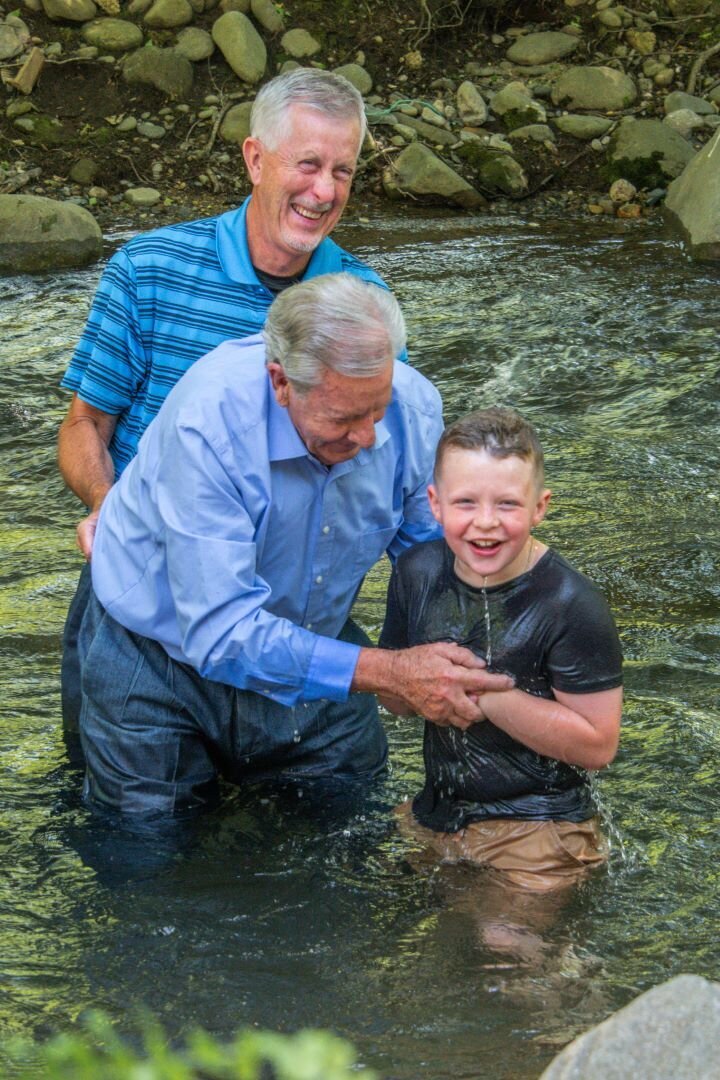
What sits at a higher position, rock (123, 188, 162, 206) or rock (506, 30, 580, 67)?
rock (506, 30, 580, 67)

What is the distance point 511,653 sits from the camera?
3.35 m

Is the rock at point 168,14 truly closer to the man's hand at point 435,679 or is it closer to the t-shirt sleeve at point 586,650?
the man's hand at point 435,679

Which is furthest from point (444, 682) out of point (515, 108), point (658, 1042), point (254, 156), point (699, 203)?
point (515, 108)

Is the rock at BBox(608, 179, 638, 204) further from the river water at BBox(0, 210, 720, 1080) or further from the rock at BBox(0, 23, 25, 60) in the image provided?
the rock at BBox(0, 23, 25, 60)

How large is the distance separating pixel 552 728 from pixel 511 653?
8.1 inches

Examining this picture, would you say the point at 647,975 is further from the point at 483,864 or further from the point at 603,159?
the point at 603,159

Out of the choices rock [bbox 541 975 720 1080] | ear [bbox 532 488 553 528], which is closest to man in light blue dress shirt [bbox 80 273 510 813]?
ear [bbox 532 488 553 528]

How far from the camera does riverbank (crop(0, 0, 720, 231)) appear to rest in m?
12.3

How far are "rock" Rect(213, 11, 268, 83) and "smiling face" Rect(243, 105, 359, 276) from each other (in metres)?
9.90

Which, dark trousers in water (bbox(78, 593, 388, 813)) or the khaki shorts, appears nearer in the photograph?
the khaki shorts

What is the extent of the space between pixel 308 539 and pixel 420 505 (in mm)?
362

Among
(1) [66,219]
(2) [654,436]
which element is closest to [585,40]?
(1) [66,219]

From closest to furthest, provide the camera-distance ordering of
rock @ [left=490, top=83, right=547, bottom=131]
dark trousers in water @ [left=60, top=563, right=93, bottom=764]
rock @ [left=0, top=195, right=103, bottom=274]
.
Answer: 1. dark trousers in water @ [left=60, top=563, right=93, bottom=764]
2. rock @ [left=0, top=195, right=103, bottom=274]
3. rock @ [left=490, top=83, right=547, bottom=131]

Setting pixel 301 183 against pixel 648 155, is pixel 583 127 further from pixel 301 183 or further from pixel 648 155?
pixel 301 183
